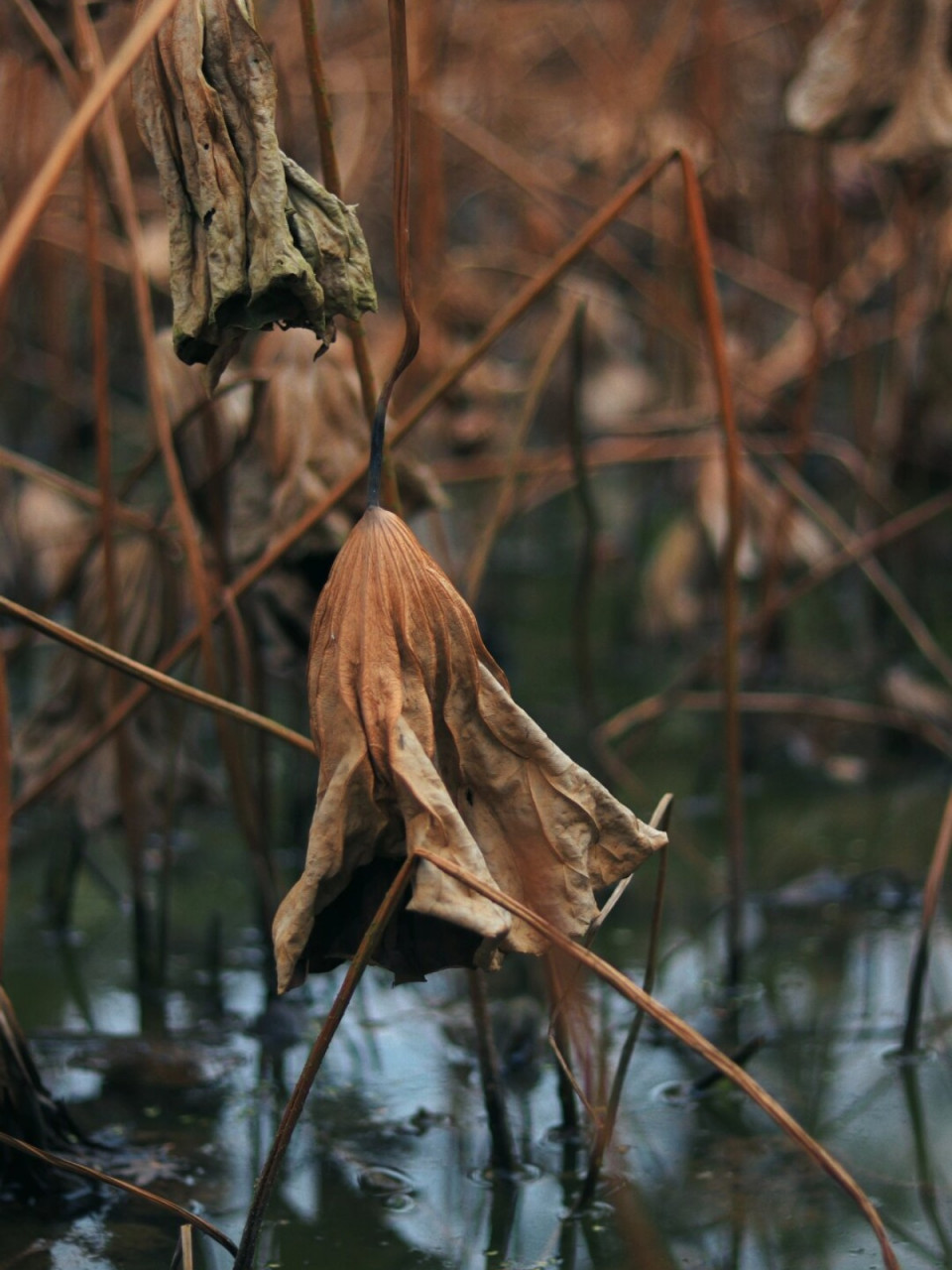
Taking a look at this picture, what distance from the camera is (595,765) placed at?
1865mm

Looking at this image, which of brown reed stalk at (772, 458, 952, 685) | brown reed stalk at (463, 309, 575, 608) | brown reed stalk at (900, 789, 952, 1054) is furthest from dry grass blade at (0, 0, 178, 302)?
brown reed stalk at (772, 458, 952, 685)

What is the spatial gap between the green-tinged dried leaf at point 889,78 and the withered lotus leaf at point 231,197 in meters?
1.04

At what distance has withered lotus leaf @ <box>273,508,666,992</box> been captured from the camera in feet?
2.60

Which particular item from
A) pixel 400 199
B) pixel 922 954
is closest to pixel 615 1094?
pixel 922 954

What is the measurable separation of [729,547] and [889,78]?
73cm

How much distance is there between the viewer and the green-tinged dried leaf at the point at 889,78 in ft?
5.37

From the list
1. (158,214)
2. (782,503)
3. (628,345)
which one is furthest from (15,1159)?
(628,345)

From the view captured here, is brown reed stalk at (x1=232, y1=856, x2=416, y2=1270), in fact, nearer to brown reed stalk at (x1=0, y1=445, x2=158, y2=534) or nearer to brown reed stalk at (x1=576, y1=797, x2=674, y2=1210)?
brown reed stalk at (x1=576, y1=797, x2=674, y2=1210)

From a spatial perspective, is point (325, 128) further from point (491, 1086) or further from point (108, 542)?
point (491, 1086)

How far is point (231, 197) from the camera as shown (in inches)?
31.1

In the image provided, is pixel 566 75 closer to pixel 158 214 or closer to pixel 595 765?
pixel 158 214

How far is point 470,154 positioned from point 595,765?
2131 millimetres

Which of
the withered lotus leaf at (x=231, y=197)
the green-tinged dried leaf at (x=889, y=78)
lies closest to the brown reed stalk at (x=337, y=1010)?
the withered lotus leaf at (x=231, y=197)

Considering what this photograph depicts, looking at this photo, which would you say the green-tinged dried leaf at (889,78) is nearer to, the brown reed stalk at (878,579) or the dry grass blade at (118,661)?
the brown reed stalk at (878,579)
